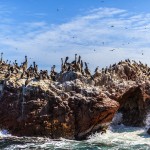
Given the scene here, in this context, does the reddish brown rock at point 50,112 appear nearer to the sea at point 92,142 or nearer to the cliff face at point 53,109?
the cliff face at point 53,109

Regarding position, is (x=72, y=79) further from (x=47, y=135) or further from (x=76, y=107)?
(x=47, y=135)

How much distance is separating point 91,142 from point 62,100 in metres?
6.04

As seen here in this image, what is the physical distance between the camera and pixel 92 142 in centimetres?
4578

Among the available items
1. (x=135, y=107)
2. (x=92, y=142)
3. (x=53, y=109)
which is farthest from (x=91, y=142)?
(x=135, y=107)

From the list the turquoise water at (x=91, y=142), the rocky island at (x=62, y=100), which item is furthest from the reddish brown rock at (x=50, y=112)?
the turquoise water at (x=91, y=142)

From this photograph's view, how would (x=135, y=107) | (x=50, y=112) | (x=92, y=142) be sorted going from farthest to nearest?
1. (x=135, y=107)
2. (x=50, y=112)
3. (x=92, y=142)

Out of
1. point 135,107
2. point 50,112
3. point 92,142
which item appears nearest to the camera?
point 92,142

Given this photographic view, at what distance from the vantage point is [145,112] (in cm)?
5591

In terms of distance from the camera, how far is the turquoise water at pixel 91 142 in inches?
1645

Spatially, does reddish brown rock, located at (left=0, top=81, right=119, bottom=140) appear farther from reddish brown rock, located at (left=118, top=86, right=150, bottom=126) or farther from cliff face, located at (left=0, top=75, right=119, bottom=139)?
reddish brown rock, located at (left=118, top=86, right=150, bottom=126)

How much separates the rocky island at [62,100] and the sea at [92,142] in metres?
1.19

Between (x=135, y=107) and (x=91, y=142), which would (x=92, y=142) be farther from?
(x=135, y=107)

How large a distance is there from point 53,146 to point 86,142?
5115mm

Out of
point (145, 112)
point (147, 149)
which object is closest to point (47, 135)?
point (147, 149)
